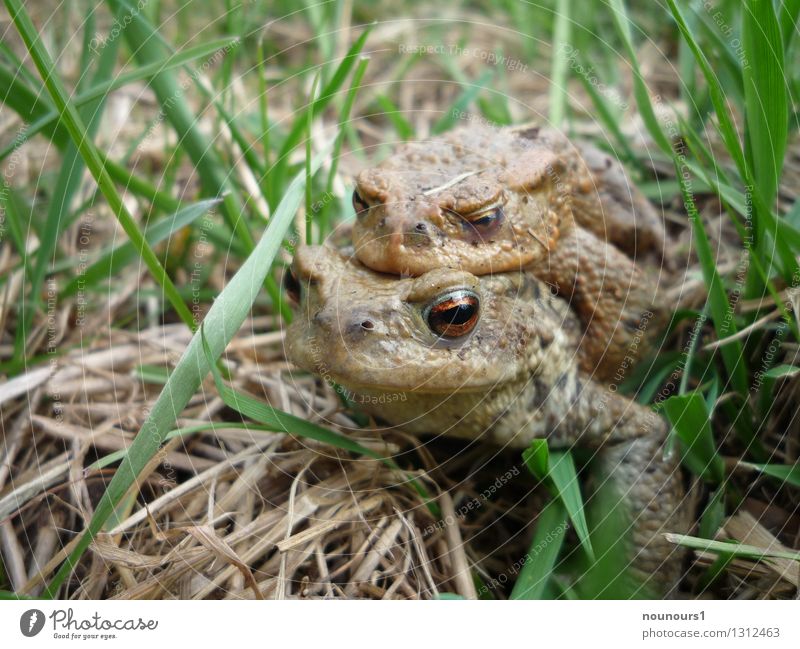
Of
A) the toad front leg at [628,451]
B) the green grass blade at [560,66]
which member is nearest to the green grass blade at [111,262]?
the toad front leg at [628,451]

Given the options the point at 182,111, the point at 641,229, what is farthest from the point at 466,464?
the point at 182,111

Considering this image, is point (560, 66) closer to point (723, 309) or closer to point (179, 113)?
point (723, 309)

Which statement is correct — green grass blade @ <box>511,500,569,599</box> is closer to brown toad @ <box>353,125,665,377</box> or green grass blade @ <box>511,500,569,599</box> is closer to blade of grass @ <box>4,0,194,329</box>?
brown toad @ <box>353,125,665,377</box>

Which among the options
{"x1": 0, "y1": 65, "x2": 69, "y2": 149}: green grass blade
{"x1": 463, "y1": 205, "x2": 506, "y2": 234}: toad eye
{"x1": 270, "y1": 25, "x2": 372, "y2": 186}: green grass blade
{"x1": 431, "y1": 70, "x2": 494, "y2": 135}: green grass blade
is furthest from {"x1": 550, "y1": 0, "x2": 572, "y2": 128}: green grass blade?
{"x1": 0, "y1": 65, "x2": 69, "y2": 149}: green grass blade

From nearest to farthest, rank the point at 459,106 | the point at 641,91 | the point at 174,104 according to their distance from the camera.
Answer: the point at 174,104, the point at 641,91, the point at 459,106

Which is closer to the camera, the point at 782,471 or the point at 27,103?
the point at 782,471

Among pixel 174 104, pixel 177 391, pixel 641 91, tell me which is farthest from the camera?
pixel 641 91

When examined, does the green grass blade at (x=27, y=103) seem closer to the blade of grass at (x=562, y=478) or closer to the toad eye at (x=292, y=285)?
the toad eye at (x=292, y=285)

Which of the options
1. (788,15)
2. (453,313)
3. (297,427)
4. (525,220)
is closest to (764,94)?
(788,15)
